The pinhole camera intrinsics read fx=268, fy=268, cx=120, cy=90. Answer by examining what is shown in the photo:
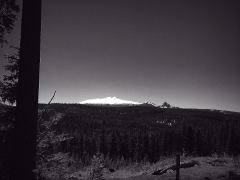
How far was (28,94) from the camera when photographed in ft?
15.8

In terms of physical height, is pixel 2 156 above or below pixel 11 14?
below

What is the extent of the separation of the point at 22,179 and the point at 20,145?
610 millimetres

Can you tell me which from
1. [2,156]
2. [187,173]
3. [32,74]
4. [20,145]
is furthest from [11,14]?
[187,173]

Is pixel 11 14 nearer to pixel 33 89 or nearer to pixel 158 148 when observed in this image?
pixel 33 89

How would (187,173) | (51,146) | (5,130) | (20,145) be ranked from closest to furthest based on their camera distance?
(20,145), (5,130), (51,146), (187,173)

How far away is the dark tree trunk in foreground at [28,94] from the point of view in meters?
4.75

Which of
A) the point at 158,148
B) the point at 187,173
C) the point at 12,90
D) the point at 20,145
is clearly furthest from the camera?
the point at 158,148

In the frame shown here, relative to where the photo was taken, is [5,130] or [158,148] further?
[158,148]

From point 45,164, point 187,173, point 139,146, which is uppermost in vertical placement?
point 45,164

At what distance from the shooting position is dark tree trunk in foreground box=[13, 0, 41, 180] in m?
4.75

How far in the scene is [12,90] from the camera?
7.69m

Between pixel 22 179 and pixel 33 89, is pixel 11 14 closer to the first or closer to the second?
pixel 33 89

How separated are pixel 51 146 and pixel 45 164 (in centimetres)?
66

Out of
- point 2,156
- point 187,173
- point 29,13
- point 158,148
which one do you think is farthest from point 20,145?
point 158,148
